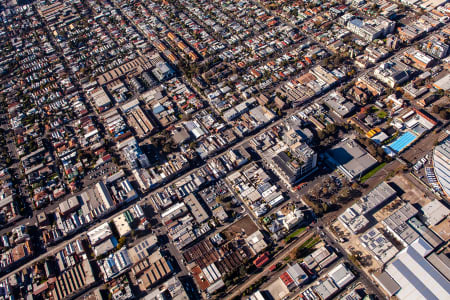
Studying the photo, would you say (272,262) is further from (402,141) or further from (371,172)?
(402,141)

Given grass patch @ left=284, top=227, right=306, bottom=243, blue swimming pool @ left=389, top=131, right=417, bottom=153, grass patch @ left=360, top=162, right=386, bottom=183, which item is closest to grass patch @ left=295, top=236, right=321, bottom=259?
grass patch @ left=284, top=227, right=306, bottom=243

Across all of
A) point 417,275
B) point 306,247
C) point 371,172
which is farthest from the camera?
point 371,172

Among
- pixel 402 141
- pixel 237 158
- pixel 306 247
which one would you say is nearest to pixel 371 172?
pixel 402 141

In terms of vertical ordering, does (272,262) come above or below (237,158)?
below

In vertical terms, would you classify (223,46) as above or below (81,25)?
below

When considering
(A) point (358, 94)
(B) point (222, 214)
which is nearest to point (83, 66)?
(B) point (222, 214)

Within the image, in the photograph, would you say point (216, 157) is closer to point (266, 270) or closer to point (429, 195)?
point (266, 270)

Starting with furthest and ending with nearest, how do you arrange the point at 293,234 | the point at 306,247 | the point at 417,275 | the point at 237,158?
the point at 237,158 < the point at 293,234 < the point at 306,247 < the point at 417,275

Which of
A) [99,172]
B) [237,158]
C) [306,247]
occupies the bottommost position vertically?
[306,247]

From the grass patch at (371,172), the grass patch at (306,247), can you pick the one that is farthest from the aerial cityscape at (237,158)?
the grass patch at (371,172)
